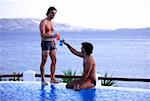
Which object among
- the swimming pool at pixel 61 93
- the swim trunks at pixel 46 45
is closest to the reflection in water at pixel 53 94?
the swimming pool at pixel 61 93

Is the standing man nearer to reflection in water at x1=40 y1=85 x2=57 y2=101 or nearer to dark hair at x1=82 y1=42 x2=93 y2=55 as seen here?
reflection in water at x1=40 y1=85 x2=57 y2=101

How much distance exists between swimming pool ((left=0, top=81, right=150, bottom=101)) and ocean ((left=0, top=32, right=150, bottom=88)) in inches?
787

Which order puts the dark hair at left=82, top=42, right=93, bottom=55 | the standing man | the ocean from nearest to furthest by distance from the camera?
the dark hair at left=82, top=42, right=93, bottom=55
the standing man
the ocean

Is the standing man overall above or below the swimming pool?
above

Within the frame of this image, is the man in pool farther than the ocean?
No

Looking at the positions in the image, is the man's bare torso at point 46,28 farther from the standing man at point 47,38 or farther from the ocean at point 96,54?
the ocean at point 96,54

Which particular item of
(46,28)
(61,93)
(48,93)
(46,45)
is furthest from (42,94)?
(46,28)

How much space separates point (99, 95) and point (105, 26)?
38.1 meters

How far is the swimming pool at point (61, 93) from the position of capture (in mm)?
4789

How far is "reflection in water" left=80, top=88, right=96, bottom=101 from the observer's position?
477 centimetres

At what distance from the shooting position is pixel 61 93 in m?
5.14

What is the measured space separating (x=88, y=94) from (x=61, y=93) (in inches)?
13.5

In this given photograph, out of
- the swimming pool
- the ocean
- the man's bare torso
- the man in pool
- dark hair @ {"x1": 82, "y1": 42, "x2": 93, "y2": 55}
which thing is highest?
the man's bare torso

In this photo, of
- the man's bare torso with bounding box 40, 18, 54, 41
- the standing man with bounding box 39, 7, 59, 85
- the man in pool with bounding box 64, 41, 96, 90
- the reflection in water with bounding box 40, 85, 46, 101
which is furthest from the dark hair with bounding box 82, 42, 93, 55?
the reflection in water with bounding box 40, 85, 46, 101
